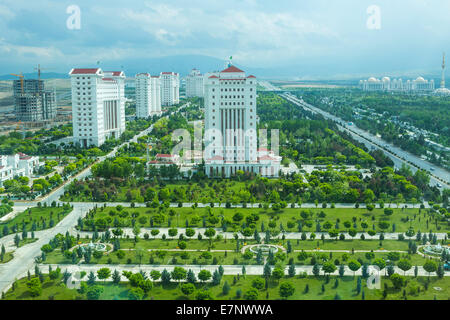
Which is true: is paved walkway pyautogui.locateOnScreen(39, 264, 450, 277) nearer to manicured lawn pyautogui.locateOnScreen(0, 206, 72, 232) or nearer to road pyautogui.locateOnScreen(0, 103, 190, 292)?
road pyautogui.locateOnScreen(0, 103, 190, 292)

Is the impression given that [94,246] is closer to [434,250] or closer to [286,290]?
[286,290]

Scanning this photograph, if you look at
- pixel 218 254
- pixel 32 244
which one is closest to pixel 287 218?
pixel 218 254

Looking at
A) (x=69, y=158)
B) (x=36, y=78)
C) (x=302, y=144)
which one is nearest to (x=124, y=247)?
(x=69, y=158)

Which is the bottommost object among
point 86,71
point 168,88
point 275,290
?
point 275,290

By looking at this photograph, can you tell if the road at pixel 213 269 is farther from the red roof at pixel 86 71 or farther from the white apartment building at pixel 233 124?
the red roof at pixel 86 71

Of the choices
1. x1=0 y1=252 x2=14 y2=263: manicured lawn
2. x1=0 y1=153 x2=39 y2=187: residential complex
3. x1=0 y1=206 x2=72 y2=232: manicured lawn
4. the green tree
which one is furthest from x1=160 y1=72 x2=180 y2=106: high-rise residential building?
the green tree
